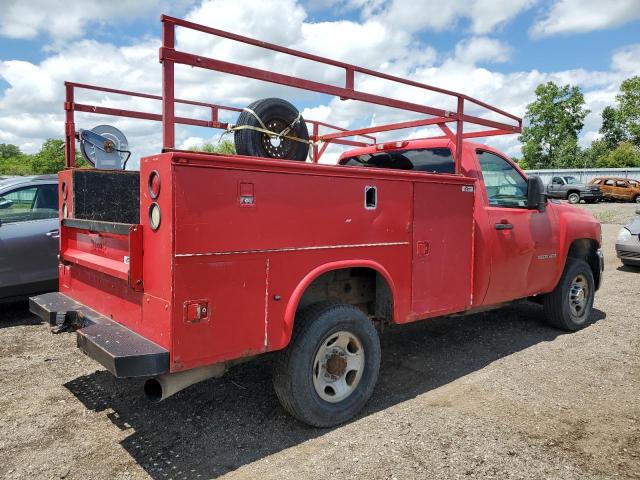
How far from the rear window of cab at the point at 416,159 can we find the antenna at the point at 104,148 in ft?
8.12

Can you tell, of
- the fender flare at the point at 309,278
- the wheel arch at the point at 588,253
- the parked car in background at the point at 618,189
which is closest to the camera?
the fender flare at the point at 309,278

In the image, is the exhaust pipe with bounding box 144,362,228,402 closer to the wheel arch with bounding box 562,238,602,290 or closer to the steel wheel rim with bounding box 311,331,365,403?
the steel wheel rim with bounding box 311,331,365,403

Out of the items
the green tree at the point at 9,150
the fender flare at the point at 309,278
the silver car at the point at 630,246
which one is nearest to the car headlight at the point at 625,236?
the silver car at the point at 630,246

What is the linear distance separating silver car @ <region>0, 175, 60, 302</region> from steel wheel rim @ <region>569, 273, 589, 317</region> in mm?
6188

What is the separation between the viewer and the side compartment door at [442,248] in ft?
13.3

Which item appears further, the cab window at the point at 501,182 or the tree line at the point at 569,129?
the tree line at the point at 569,129

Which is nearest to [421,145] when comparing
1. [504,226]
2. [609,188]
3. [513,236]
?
[504,226]

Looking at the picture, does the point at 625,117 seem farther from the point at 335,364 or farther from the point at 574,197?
the point at 335,364

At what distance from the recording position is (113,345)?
2.92 metres

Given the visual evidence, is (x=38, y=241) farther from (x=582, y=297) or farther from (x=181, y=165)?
(x=582, y=297)

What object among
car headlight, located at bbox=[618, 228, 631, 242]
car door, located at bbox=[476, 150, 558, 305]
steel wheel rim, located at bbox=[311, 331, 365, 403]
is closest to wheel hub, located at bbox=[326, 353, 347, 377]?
steel wheel rim, located at bbox=[311, 331, 365, 403]

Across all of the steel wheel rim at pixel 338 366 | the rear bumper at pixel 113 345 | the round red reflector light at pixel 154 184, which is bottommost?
the steel wheel rim at pixel 338 366

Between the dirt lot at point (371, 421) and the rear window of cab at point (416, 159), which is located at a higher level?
the rear window of cab at point (416, 159)

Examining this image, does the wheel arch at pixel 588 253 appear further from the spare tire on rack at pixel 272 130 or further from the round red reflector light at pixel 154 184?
the round red reflector light at pixel 154 184
